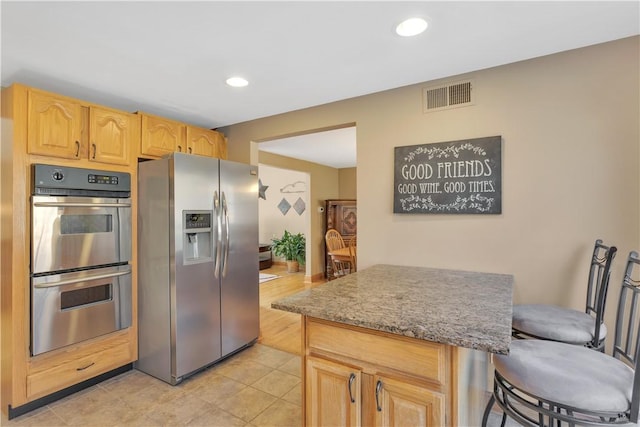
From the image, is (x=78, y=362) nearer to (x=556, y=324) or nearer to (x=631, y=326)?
(x=556, y=324)

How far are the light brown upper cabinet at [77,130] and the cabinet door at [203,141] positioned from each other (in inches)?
20.9

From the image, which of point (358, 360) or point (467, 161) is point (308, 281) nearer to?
point (467, 161)

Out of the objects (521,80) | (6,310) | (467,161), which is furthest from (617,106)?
(6,310)

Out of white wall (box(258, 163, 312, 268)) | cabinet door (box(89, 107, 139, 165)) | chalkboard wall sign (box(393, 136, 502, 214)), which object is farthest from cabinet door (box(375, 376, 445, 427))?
white wall (box(258, 163, 312, 268))

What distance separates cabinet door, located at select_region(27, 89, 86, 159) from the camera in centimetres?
205

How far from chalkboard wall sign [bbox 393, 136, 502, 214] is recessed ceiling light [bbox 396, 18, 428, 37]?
0.86m

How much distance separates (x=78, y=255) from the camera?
2244mm

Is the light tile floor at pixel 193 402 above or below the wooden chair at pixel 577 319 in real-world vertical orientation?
below

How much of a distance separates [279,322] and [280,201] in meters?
4.24

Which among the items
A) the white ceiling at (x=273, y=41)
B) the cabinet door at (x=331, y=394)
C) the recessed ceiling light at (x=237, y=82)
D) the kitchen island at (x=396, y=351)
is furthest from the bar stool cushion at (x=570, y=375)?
the recessed ceiling light at (x=237, y=82)

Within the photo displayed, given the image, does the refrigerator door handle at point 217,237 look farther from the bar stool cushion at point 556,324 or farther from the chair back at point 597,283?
the chair back at point 597,283

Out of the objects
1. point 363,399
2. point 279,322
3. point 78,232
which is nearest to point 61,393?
point 78,232

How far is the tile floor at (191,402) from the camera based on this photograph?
6.49 feet

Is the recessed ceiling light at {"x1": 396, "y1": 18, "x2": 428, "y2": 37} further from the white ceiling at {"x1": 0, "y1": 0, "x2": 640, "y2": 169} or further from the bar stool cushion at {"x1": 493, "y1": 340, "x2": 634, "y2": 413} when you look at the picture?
the bar stool cushion at {"x1": 493, "y1": 340, "x2": 634, "y2": 413}
